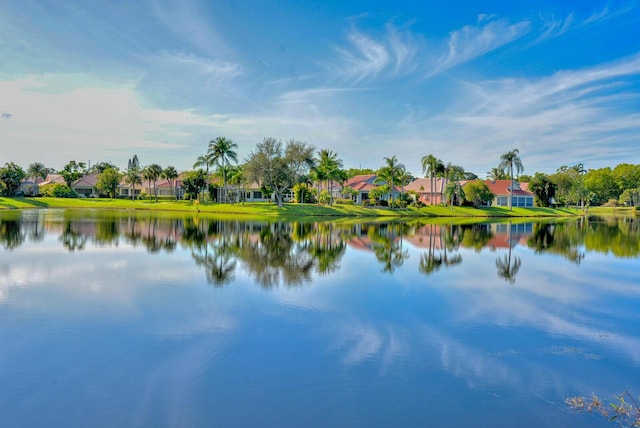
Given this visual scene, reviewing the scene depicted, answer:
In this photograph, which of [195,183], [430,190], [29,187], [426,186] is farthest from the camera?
[29,187]

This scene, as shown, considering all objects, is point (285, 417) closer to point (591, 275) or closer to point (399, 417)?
point (399, 417)

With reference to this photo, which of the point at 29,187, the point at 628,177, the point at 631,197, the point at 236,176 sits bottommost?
the point at 29,187

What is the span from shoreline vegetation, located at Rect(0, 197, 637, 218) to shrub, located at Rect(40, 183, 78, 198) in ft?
38.0

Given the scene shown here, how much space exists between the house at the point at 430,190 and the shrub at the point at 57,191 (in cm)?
7546

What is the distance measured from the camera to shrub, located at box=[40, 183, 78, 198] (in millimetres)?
99312

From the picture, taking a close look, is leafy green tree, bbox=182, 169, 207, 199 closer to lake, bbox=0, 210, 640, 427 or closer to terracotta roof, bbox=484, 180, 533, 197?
terracotta roof, bbox=484, 180, 533, 197

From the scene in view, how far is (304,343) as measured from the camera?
39.0ft

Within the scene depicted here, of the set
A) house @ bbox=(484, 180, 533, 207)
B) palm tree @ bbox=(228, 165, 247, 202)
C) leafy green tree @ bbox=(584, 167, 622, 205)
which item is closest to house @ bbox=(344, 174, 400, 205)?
palm tree @ bbox=(228, 165, 247, 202)

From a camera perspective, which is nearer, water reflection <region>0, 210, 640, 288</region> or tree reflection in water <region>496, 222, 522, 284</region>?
tree reflection in water <region>496, 222, 522, 284</region>

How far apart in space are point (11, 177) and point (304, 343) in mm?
101056

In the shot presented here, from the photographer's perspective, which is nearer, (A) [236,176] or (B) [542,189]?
(A) [236,176]

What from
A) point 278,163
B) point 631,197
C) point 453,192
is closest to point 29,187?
point 278,163

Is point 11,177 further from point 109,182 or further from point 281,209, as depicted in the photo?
point 281,209

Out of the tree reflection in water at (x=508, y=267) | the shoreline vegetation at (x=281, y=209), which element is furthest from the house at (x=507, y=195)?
the tree reflection in water at (x=508, y=267)
